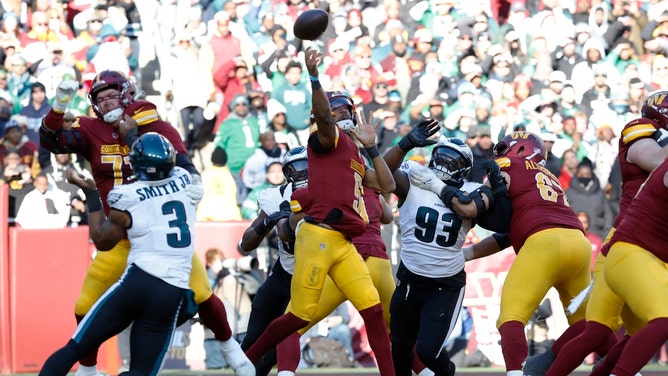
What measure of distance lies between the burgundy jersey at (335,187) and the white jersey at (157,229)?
998 mm

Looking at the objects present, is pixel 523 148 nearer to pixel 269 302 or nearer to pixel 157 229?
pixel 269 302

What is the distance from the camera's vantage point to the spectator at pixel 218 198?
36.2ft

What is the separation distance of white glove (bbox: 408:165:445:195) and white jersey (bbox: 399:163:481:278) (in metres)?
0.05

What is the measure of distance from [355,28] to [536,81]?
2.07 meters

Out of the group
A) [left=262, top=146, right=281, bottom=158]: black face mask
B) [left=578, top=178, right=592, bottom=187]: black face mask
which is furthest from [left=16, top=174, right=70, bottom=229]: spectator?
[left=578, top=178, right=592, bottom=187]: black face mask

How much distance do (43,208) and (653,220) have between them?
20.2ft

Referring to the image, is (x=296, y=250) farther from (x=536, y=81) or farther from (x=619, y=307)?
(x=536, y=81)

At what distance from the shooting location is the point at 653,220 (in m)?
6.14

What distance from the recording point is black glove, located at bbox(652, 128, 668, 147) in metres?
6.83

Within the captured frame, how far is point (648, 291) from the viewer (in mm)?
5996

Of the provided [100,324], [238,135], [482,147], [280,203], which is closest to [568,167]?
[482,147]

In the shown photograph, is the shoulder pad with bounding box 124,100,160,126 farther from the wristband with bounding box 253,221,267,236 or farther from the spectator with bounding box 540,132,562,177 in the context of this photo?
the spectator with bounding box 540,132,562,177

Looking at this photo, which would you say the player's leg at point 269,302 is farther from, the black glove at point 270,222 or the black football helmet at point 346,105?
the black football helmet at point 346,105

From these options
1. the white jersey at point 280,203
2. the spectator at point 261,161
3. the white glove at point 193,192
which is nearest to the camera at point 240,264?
the spectator at point 261,161
